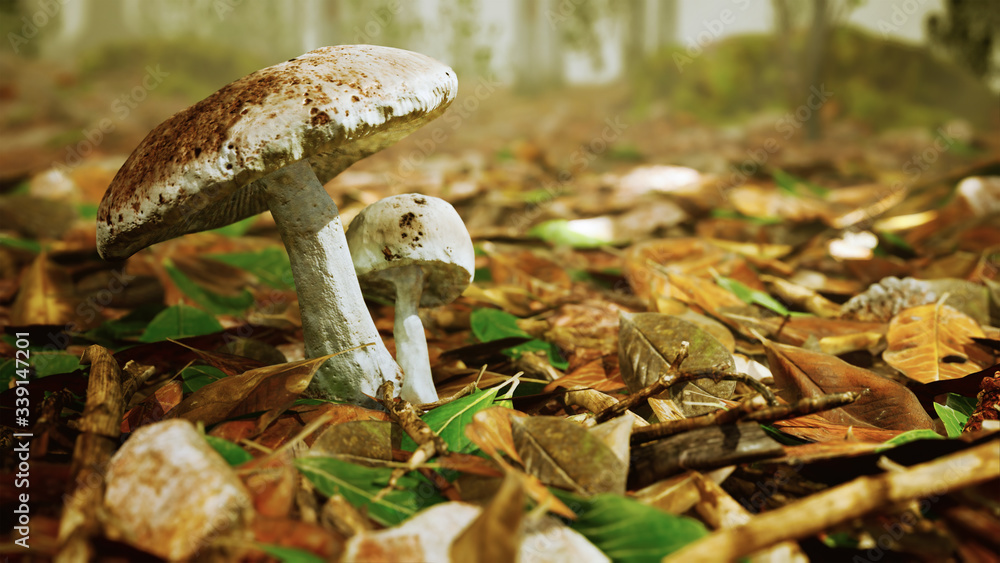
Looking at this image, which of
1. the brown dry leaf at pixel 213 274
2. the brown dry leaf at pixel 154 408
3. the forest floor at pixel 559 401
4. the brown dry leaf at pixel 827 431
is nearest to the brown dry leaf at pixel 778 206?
the forest floor at pixel 559 401

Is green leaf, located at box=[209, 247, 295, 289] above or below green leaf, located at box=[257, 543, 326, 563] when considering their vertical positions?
below

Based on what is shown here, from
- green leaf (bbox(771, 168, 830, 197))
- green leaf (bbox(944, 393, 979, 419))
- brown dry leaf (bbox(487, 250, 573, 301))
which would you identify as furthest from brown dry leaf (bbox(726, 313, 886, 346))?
green leaf (bbox(771, 168, 830, 197))

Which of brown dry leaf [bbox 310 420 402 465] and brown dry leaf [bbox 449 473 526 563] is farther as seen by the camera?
brown dry leaf [bbox 310 420 402 465]

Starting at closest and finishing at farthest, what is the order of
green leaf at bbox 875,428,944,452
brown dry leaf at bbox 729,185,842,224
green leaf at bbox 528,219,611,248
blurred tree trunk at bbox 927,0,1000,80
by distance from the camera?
green leaf at bbox 875,428,944,452
green leaf at bbox 528,219,611,248
brown dry leaf at bbox 729,185,842,224
blurred tree trunk at bbox 927,0,1000,80

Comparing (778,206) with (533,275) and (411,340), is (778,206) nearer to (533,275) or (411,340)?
(533,275)

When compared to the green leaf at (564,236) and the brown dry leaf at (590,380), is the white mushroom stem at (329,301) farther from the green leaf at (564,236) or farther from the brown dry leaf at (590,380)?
the green leaf at (564,236)

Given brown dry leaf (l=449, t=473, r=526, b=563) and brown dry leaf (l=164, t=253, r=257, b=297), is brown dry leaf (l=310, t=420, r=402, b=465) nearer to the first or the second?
brown dry leaf (l=449, t=473, r=526, b=563)

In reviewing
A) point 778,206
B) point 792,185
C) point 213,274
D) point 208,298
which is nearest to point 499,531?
point 208,298
